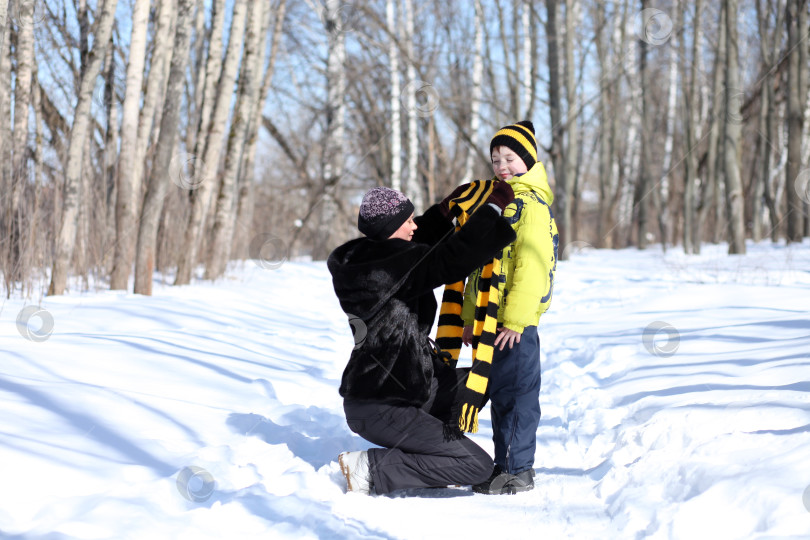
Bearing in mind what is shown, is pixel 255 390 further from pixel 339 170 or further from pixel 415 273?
pixel 339 170

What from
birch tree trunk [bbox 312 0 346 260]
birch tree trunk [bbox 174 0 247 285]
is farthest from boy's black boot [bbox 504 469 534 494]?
birch tree trunk [bbox 312 0 346 260]

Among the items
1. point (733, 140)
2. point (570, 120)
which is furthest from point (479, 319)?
point (733, 140)

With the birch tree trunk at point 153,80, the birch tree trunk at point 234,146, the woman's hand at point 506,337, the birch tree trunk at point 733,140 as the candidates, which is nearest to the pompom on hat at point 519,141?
the woman's hand at point 506,337

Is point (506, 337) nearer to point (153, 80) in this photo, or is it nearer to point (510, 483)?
point (510, 483)

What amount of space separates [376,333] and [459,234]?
51 centimetres

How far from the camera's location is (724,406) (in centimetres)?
310

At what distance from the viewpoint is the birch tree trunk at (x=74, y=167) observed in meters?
6.40

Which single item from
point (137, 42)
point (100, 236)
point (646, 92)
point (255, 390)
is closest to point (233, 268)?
point (100, 236)

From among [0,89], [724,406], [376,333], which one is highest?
[0,89]

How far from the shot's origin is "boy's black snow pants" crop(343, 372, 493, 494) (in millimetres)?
2689

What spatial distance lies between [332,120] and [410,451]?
1465cm

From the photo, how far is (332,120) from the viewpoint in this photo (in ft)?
54.4

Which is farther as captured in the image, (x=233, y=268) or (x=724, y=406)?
(x=233, y=268)

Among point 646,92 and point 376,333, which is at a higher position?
point 646,92
